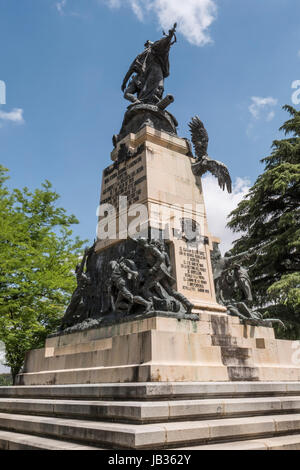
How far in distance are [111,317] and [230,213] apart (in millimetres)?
15097

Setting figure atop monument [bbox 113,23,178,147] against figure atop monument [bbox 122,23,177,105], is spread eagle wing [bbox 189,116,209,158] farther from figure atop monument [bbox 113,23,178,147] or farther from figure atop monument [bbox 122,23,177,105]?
figure atop monument [bbox 122,23,177,105]

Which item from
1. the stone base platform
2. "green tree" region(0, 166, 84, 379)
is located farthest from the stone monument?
"green tree" region(0, 166, 84, 379)

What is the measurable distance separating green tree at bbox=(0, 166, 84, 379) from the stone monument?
484 centimetres

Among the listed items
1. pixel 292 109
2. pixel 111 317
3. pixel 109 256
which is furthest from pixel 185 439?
pixel 292 109

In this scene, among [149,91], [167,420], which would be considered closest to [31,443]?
[167,420]

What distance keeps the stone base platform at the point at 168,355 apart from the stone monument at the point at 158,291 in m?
0.02

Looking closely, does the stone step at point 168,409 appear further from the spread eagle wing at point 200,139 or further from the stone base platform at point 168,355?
the spread eagle wing at point 200,139

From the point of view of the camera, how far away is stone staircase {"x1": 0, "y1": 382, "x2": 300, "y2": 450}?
455cm

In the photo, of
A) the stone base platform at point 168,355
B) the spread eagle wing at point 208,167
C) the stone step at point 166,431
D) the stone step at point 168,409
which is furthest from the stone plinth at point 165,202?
the stone step at point 166,431

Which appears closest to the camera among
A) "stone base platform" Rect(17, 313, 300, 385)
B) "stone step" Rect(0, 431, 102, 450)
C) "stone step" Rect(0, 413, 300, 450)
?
"stone step" Rect(0, 413, 300, 450)

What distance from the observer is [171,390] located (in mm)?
5371
